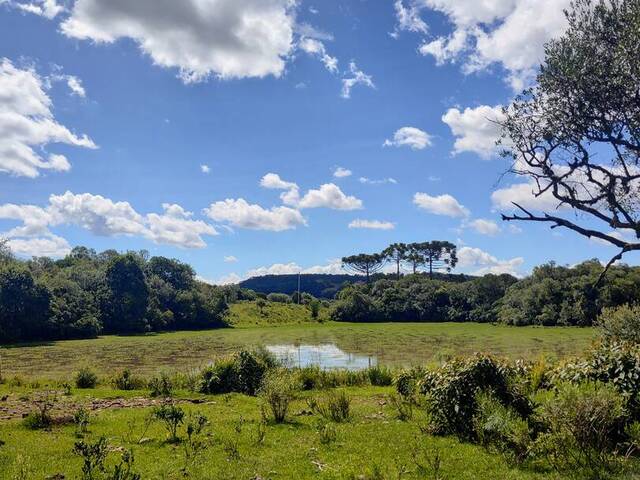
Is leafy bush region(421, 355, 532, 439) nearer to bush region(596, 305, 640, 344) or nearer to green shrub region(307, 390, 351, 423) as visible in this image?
green shrub region(307, 390, 351, 423)

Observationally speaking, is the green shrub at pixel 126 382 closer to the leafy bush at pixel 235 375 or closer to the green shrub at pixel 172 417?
the leafy bush at pixel 235 375

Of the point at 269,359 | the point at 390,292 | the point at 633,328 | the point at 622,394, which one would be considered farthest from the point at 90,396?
the point at 390,292

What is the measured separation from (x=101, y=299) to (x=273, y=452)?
259 feet

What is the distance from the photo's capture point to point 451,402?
36.9ft

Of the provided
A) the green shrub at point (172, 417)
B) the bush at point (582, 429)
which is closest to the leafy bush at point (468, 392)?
the bush at point (582, 429)

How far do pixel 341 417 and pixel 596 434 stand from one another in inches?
266

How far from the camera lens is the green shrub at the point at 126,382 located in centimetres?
2158

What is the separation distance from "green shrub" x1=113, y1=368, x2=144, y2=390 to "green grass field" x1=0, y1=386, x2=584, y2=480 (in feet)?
24.7

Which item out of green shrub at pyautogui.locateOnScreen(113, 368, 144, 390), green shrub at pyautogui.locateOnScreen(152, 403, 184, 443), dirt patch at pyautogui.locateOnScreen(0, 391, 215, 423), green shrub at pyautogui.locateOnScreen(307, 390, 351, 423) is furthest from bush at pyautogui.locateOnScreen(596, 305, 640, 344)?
green shrub at pyautogui.locateOnScreen(113, 368, 144, 390)

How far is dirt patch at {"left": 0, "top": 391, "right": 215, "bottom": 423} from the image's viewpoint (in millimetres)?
14273

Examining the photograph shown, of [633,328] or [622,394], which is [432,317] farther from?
[622,394]

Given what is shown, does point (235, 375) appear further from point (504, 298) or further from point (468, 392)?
point (504, 298)

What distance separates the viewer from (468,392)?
11078 millimetres

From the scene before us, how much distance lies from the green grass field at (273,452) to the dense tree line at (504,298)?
76389 mm
